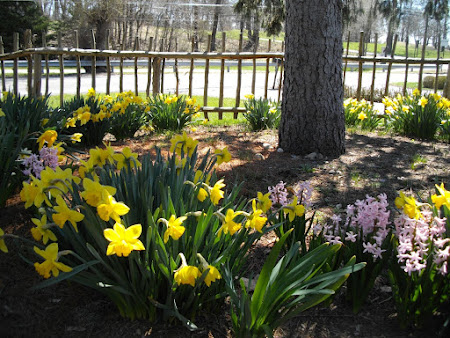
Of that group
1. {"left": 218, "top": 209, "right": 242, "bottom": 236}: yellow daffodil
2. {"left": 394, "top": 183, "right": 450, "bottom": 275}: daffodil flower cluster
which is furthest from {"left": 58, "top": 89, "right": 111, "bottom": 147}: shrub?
{"left": 394, "top": 183, "right": 450, "bottom": 275}: daffodil flower cluster

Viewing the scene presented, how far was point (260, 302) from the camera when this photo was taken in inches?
65.4

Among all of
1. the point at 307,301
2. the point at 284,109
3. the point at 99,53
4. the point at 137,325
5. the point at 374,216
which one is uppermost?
the point at 99,53

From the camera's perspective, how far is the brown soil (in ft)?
6.10

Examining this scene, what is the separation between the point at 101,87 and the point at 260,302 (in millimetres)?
14741

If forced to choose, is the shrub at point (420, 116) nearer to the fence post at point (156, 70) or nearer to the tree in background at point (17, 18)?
the fence post at point (156, 70)

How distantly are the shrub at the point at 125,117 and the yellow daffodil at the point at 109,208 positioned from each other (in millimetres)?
3690

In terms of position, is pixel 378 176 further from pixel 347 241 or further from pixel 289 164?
pixel 347 241

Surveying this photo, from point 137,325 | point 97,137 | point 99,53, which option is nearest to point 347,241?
point 137,325

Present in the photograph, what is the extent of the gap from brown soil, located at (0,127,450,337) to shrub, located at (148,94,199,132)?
898mm

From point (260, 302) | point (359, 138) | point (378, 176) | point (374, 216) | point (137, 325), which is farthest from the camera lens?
point (359, 138)

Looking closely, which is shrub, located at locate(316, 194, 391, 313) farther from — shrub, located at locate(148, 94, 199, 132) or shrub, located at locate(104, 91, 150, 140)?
shrub, located at locate(148, 94, 199, 132)

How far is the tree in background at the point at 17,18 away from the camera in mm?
19922

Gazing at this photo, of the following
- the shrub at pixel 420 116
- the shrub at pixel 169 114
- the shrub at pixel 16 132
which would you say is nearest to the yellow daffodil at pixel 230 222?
the shrub at pixel 16 132

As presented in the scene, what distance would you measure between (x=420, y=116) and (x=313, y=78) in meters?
1.97
